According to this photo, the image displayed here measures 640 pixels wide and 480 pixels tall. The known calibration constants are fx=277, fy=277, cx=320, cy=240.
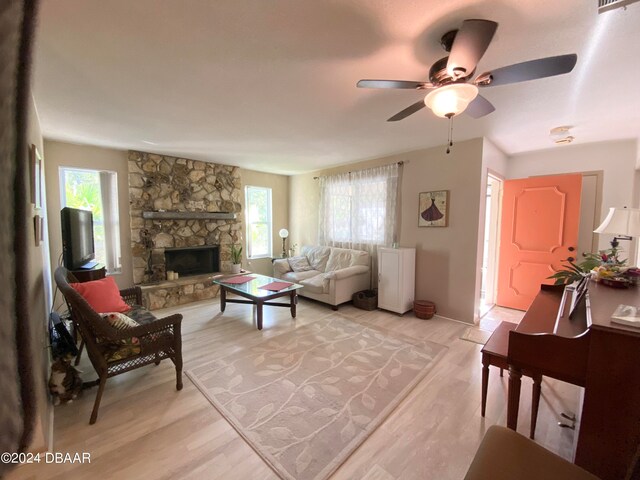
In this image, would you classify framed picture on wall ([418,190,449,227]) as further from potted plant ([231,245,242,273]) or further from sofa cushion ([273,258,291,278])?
potted plant ([231,245,242,273])

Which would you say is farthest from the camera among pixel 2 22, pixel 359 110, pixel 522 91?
pixel 359 110

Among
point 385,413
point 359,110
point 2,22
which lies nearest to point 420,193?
point 359,110

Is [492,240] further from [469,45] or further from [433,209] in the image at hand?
[469,45]

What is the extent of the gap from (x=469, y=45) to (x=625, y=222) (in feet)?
6.05

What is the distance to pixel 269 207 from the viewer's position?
18.6 feet

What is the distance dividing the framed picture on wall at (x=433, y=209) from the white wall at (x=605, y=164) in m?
1.53

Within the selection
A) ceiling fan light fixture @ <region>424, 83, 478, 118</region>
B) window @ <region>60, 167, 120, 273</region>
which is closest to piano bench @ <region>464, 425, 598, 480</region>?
ceiling fan light fixture @ <region>424, 83, 478, 118</region>

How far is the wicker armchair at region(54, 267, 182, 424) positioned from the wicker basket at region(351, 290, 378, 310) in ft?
8.11

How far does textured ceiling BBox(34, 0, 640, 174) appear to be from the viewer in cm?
135

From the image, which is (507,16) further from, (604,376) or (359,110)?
(604,376)

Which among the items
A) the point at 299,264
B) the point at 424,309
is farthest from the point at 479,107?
the point at 299,264

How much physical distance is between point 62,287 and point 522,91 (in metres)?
3.59

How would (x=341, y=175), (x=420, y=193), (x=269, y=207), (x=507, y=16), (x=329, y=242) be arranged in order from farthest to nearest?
1. (x=269, y=207)
2. (x=329, y=242)
3. (x=341, y=175)
4. (x=420, y=193)
5. (x=507, y=16)

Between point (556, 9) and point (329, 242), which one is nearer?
point (556, 9)
